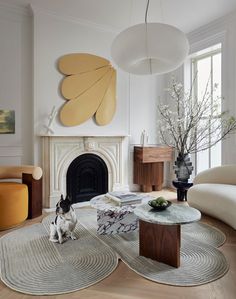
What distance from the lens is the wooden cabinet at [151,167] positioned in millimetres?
4871

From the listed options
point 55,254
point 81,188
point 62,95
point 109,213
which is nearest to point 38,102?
point 62,95

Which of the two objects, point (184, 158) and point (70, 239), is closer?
point (70, 239)

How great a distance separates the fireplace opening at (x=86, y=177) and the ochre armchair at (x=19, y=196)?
77cm

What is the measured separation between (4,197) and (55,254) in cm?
103

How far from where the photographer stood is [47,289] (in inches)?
73.2

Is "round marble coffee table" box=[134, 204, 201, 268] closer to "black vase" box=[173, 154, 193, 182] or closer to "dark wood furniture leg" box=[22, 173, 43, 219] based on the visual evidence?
"dark wood furniture leg" box=[22, 173, 43, 219]

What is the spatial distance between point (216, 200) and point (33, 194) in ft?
7.66

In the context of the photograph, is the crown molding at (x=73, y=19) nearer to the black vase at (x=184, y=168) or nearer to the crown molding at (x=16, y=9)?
the crown molding at (x=16, y=9)

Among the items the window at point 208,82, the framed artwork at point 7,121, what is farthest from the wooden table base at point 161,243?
the window at point 208,82

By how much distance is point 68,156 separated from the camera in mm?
4191

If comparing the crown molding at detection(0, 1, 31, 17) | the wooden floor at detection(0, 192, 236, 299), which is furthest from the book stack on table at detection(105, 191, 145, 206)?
the crown molding at detection(0, 1, 31, 17)

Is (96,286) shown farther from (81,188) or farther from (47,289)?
(81,188)

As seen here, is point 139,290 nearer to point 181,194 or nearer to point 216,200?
point 216,200

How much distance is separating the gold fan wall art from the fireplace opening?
65cm
